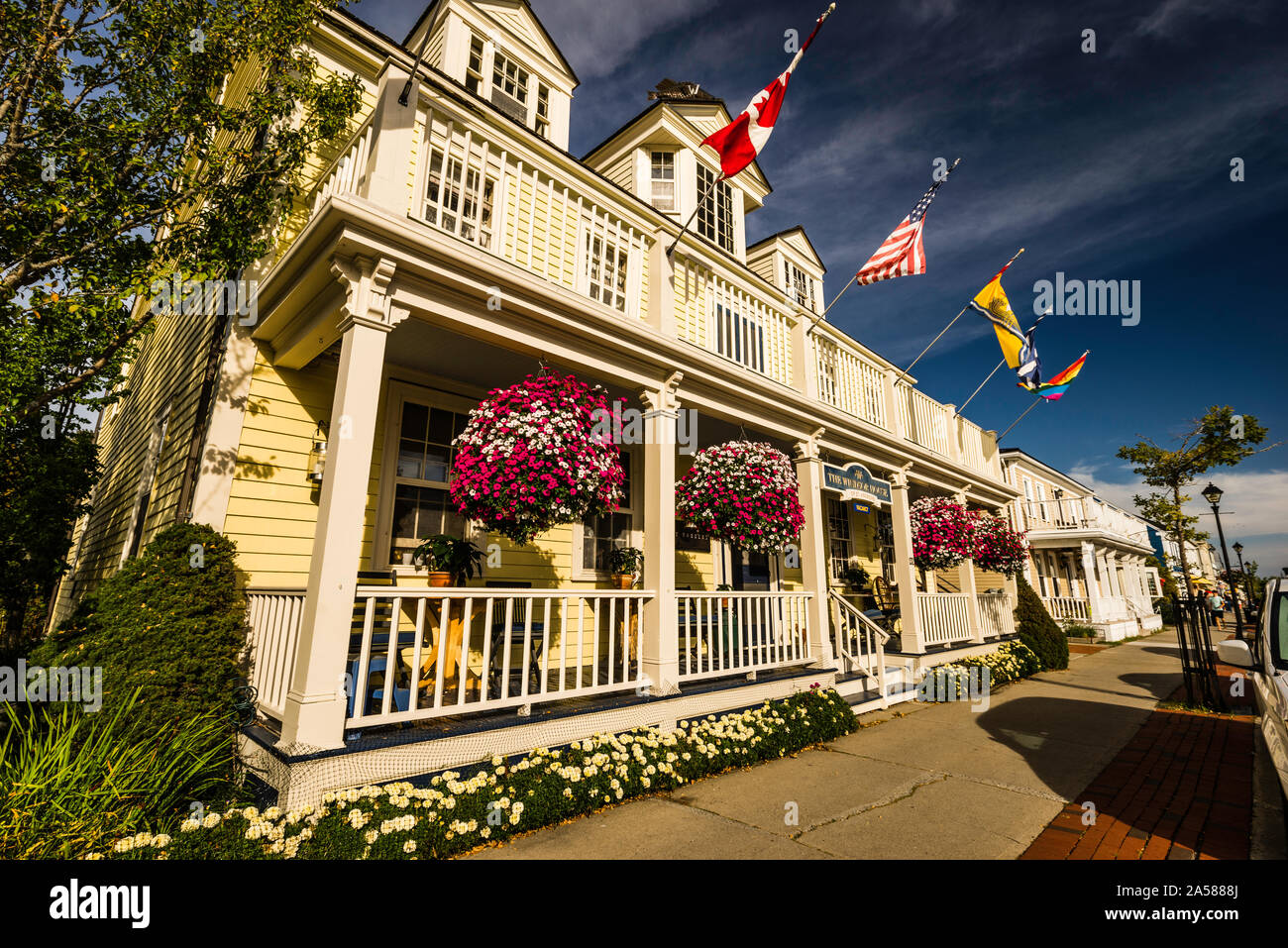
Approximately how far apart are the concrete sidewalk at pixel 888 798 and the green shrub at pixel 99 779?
1.88 metres

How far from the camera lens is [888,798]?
13.7 feet

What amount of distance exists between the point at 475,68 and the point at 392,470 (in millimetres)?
6205

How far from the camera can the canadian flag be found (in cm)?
563

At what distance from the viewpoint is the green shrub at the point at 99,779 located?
257 centimetres

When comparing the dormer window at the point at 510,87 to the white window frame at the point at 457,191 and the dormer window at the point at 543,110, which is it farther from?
the white window frame at the point at 457,191

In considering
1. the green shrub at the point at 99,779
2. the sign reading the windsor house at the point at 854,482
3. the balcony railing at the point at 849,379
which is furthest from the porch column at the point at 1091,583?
the green shrub at the point at 99,779

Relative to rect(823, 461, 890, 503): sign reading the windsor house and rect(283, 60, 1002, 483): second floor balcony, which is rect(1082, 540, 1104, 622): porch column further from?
rect(823, 461, 890, 503): sign reading the windsor house

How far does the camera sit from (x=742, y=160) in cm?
568

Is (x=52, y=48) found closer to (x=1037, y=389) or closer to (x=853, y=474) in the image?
(x=853, y=474)

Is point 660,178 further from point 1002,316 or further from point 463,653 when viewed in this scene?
point 463,653

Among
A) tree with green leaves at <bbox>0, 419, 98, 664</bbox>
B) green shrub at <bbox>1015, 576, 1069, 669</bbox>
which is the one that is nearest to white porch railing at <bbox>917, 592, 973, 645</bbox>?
green shrub at <bbox>1015, 576, 1069, 669</bbox>

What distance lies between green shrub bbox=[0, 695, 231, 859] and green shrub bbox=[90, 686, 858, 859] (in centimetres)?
23

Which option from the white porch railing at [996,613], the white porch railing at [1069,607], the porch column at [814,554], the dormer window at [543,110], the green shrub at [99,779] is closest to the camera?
the green shrub at [99,779]
